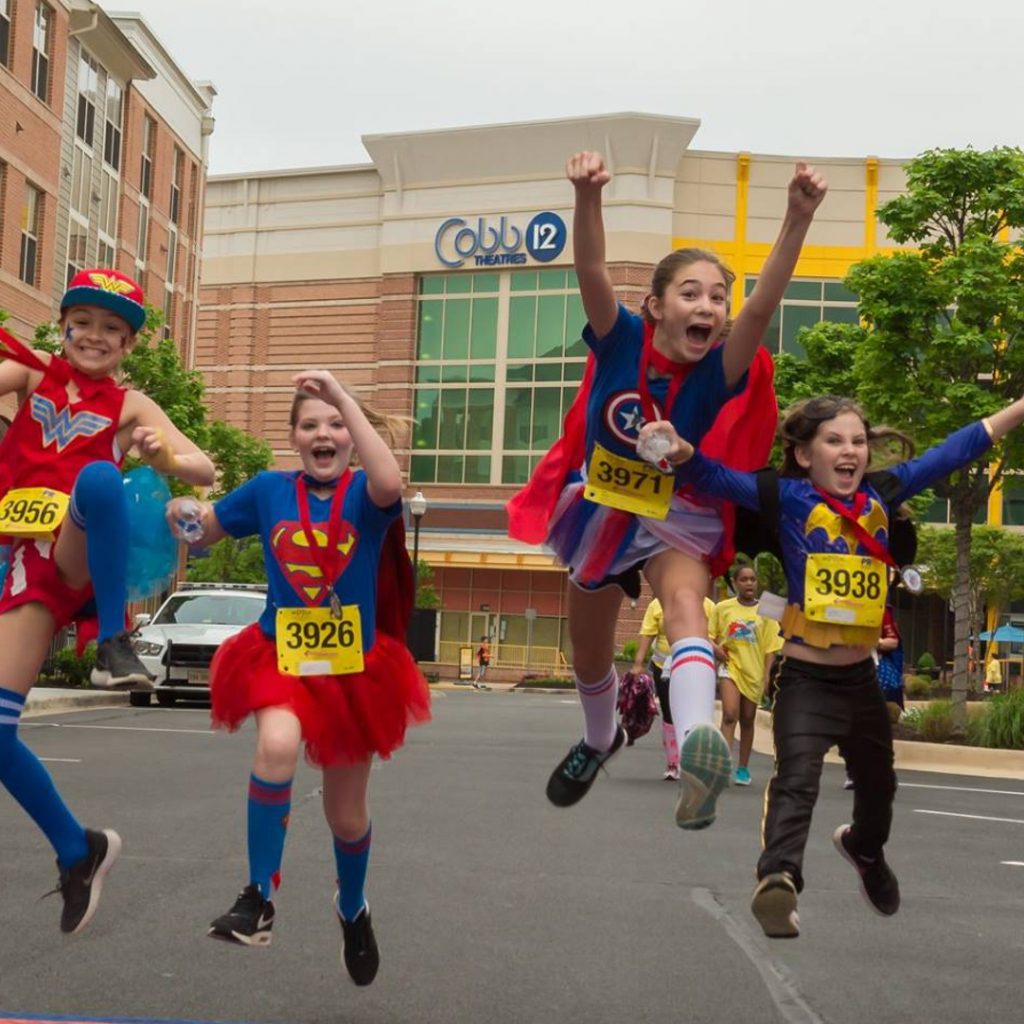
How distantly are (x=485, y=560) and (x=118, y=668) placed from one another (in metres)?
54.9

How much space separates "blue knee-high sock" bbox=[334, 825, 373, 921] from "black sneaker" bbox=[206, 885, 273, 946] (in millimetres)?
568

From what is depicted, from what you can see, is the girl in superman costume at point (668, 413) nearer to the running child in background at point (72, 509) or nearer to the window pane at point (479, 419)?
the running child in background at point (72, 509)

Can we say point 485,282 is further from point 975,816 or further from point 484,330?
point 975,816

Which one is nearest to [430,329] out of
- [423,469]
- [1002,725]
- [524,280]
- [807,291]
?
A: [524,280]

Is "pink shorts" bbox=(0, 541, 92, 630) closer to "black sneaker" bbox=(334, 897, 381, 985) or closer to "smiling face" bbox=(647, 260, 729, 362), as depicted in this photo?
"black sneaker" bbox=(334, 897, 381, 985)

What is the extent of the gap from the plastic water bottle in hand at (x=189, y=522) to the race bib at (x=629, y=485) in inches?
51.4

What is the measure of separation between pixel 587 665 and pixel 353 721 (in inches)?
43.9

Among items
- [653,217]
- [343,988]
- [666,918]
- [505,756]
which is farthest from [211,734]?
[653,217]

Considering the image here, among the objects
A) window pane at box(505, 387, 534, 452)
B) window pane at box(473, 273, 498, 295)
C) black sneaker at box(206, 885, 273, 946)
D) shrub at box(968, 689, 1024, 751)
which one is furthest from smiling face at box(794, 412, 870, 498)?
window pane at box(473, 273, 498, 295)

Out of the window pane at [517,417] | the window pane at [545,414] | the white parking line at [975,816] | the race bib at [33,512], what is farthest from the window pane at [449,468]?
the race bib at [33,512]

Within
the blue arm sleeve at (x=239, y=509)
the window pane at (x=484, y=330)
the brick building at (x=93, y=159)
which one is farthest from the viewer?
the window pane at (x=484, y=330)

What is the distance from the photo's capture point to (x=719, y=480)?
17.1 ft

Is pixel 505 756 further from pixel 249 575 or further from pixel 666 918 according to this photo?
pixel 249 575

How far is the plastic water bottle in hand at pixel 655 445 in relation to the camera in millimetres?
4867
